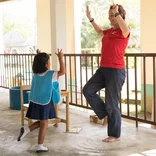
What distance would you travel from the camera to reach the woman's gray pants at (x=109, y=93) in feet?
11.2

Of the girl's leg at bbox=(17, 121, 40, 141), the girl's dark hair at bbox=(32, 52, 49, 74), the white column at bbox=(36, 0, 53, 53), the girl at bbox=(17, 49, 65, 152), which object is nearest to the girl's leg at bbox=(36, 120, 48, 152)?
the girl at bbox=(17, 49, 65, 152)

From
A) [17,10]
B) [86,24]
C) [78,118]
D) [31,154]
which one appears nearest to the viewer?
[31,154]

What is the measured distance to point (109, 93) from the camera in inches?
135

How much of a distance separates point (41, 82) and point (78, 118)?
1.62 meters

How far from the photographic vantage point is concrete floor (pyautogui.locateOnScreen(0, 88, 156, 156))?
10.5ft

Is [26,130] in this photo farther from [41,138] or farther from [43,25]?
[43,25]

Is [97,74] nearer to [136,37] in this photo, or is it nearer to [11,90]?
[11,90]

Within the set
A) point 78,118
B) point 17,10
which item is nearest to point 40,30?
point 78,118

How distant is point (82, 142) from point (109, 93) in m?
0.63

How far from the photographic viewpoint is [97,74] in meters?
3.61

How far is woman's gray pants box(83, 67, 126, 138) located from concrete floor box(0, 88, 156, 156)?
9.2 inches

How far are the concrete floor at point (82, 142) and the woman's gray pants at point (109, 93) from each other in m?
0.23

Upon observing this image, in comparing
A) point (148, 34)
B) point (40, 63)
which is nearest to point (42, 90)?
point (40, 63)

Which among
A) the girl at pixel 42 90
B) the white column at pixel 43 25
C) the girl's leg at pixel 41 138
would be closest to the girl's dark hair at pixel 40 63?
the girl at pixel 42 90
